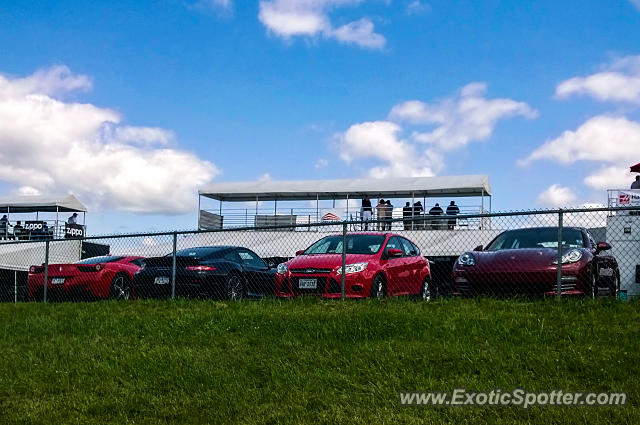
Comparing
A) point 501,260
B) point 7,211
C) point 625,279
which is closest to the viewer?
point 501,260

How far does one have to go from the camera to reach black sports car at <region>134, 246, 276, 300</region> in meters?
12.7

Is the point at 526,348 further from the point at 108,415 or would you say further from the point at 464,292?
the point at 108,415

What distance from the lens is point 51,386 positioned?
751 cm

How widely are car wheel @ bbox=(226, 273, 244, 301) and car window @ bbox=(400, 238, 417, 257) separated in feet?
10.1

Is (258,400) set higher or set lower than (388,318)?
lower

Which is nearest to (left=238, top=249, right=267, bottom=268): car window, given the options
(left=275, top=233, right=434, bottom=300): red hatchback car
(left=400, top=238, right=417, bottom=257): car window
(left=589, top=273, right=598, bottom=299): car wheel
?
(left=275, top=233, right=434, bottom=300): red hatchback car

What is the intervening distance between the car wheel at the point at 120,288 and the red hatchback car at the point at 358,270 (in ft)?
14.6

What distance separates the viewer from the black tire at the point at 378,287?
36.4 ft

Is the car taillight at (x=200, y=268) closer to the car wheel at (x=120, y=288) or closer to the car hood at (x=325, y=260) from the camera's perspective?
the car hood at (x=325, y=260)

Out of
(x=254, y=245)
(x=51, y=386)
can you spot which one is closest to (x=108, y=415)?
(x=51, y=386)

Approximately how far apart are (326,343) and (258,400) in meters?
1.63

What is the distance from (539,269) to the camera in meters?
9.80

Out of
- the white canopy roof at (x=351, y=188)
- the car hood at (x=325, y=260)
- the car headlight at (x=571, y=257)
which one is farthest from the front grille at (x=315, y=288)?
the white canopy roof at (x=351, y=188)

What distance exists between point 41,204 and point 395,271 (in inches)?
1030
